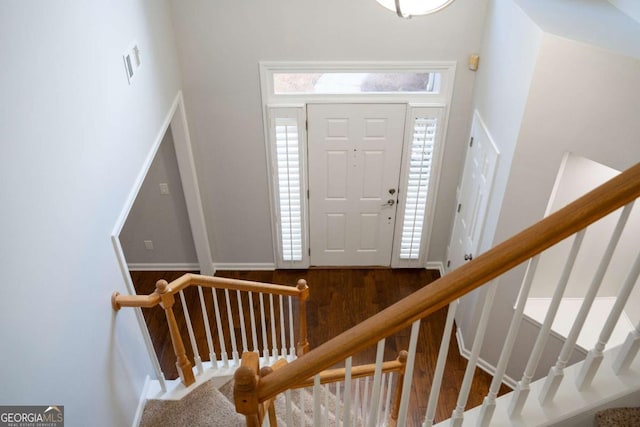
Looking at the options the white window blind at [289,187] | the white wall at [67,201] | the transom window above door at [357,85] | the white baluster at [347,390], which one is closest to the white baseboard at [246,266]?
the white window blind at [289,187]

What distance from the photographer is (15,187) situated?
2.20 metres

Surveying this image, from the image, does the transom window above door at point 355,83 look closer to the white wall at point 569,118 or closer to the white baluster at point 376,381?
the white wall at point 569,118

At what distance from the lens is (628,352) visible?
1.70 m

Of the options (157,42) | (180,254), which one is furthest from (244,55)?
(180,254)

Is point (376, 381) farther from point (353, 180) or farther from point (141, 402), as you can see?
point (353, 180)

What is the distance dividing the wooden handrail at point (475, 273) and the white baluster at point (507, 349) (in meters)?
0.12

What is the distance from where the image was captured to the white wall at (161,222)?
17.8 ft

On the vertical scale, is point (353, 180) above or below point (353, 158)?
below

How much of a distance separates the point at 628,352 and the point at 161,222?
5.01 meters

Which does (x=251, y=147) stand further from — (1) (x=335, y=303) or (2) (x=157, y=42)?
(1) (x=335, y=303)

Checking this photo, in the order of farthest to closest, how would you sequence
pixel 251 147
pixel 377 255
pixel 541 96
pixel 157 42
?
pixel 377 255 → pixel 251 147 → pixel 157 42 → pixel 541 96

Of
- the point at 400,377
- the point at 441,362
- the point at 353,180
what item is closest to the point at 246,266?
the point at 353,180

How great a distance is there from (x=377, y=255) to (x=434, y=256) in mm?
655

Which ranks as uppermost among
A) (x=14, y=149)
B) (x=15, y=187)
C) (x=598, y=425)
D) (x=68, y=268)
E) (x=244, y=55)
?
(x=244, y=55)
